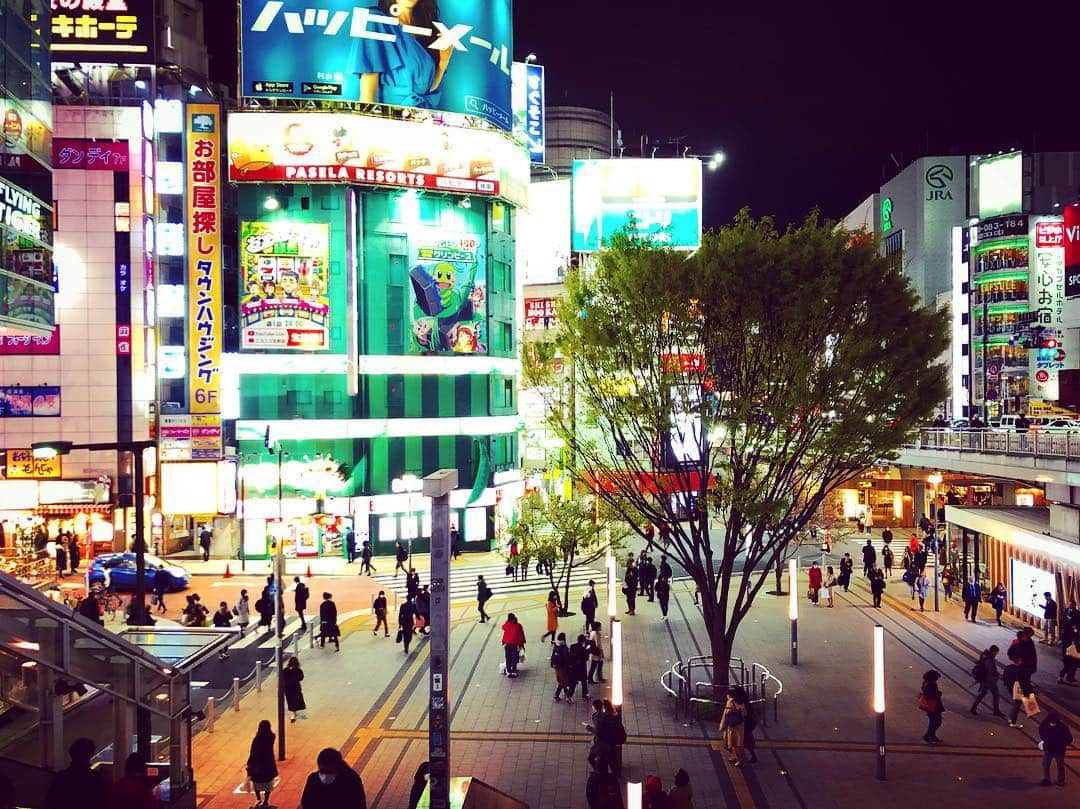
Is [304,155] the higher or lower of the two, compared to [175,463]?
higher

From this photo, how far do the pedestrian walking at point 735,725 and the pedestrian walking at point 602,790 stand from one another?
3069mm

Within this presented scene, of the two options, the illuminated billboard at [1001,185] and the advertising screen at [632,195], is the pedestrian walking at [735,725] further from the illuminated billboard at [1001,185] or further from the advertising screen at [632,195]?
the illuminated billboard at [1001,185]

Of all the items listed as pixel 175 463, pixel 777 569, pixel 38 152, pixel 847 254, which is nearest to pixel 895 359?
pixel 847 254

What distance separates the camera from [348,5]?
129 ft

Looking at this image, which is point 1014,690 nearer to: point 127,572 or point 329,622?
point 329,622

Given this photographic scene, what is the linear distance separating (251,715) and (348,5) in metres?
31.7

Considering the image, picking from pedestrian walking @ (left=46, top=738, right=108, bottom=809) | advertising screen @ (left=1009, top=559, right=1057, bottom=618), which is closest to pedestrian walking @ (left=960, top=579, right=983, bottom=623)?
advertising screen @ (left=1009, top=559, right=1057, bottom=618)

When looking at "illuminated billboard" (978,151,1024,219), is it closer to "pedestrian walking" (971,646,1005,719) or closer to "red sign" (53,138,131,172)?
"pedestrian walking" (971,646,1005,719)

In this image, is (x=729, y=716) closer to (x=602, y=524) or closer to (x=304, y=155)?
(x=602, y=524)

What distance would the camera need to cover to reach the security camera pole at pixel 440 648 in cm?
960

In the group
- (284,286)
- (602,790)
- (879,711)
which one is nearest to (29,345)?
(284,286)

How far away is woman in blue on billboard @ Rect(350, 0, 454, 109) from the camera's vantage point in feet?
130

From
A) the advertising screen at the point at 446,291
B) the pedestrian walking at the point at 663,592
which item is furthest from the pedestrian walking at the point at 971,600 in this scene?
the advertising screen at the point at 446,291

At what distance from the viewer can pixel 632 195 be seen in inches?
→ 1801
